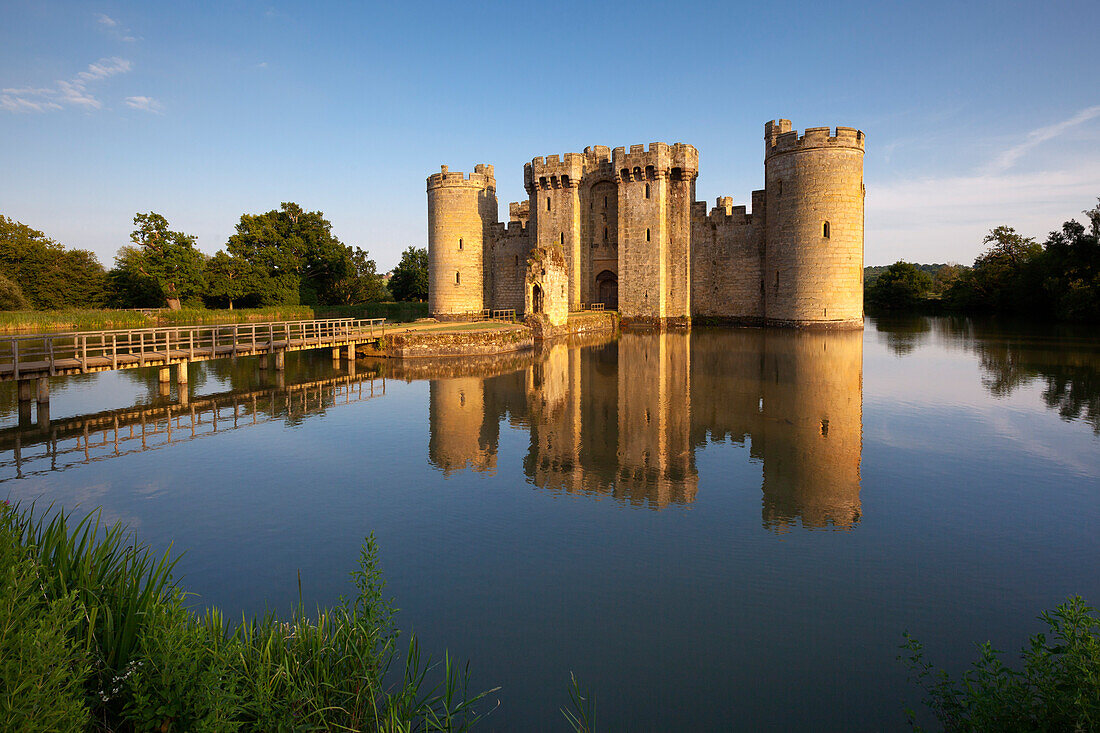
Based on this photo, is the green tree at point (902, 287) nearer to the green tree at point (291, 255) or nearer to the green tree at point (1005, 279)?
the green tree at point (1005, 279)

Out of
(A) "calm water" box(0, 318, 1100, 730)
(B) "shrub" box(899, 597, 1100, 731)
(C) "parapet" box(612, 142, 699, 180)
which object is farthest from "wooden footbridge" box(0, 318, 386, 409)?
(C) "parapet" box(612, 142, 699, 180)

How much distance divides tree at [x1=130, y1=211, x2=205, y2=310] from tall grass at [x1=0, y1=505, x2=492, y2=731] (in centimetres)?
3594

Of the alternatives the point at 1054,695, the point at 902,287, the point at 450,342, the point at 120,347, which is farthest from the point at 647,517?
the point at 902,287

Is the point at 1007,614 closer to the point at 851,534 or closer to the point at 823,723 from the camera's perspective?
the point at 851,534

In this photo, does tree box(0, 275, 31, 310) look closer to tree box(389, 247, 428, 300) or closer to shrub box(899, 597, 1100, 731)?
tree box(389, 247, 428, 300)

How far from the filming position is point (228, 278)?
36.1m

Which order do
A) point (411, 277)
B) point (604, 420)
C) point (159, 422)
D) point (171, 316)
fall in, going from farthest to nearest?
point (411, 277), point (171, 316), point (159, 422), point (604, 420)

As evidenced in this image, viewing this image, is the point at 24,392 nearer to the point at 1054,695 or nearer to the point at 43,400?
the point at 43,400

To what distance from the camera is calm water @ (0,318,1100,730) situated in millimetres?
3801

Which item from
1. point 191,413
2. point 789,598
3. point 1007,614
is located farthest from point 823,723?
point 191,413

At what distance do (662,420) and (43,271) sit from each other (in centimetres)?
4178

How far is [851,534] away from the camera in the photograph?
18.6 feet

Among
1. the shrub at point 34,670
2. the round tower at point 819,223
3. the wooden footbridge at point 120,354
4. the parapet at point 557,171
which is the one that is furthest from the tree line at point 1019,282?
the shrub at point 34,670

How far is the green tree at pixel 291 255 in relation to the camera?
122 ft
